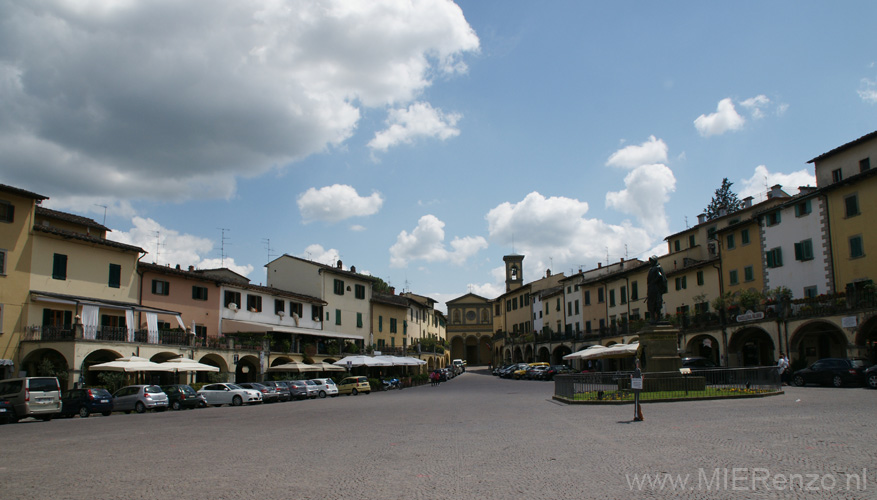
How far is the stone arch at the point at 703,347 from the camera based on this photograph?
45.1 metres

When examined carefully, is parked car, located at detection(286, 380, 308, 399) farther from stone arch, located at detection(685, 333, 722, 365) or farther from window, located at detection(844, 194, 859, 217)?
window, located at detection(844, 194, 859, 217)

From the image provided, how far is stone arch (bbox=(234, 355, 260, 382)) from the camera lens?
42406 mm

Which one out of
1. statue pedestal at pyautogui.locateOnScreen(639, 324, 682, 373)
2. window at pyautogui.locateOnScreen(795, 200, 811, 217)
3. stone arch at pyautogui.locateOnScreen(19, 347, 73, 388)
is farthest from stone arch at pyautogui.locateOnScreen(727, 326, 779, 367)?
stone arch at pyautogui.locateOnScreen(19, 347, 73, 388)

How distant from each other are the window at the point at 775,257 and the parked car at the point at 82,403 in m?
37.7

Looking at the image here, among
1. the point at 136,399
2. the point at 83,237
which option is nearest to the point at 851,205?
the point at 136,399

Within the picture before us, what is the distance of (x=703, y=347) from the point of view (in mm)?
48562

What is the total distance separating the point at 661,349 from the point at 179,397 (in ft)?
70.6

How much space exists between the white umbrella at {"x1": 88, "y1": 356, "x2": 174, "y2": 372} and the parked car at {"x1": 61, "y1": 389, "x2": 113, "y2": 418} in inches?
117

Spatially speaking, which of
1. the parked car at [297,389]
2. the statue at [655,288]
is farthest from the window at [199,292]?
the statue at [655,288]

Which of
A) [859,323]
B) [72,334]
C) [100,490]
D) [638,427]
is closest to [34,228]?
[72,334]

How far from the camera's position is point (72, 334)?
98.0ft

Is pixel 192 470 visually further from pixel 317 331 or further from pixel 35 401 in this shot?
pixel 317 331

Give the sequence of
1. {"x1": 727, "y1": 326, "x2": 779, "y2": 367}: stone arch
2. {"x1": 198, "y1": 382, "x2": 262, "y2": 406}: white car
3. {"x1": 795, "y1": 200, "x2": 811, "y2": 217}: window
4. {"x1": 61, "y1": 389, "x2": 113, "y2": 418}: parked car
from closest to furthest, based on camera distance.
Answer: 1. {"x1": 61, "y1": 389, "x2": 113, "y2": 418}: parked car
2. {"x1": 198, "y1": 382, "x2": 262, "y2": 406}: white car
3. {"x1": 795, "y1": 200, "x2": 811, "y2": 217}: window
4. {"x1": 727, "y1": 326, "x2": 779, "y2": 367}: stone arch

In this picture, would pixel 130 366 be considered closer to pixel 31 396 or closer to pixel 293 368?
pixel 31 396
